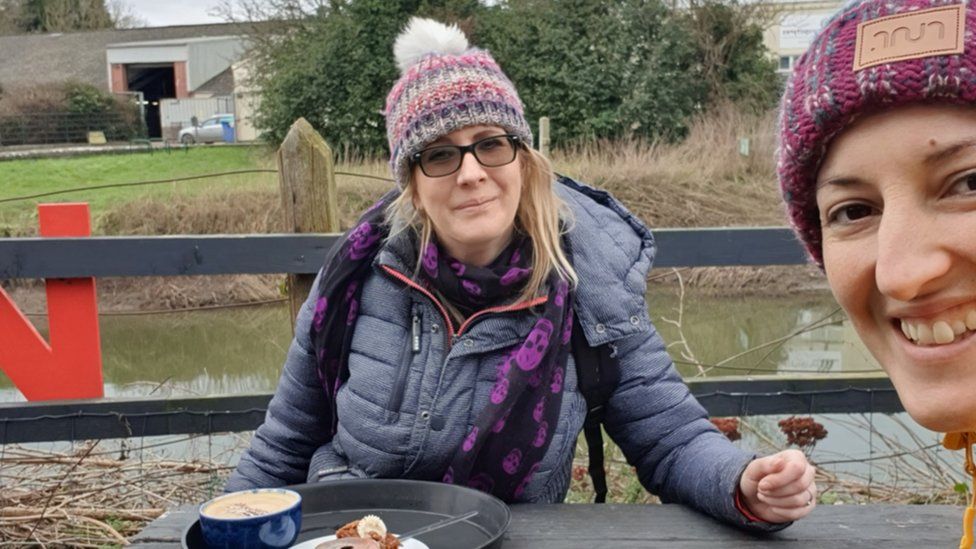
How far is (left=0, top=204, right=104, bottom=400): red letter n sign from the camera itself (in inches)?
135

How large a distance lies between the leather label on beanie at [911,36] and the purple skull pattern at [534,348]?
110cm

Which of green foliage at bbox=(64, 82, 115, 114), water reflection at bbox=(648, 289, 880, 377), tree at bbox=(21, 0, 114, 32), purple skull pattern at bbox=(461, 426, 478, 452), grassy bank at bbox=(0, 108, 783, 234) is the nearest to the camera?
purple skull pattern at bbox=(461, 426, 478, 452)

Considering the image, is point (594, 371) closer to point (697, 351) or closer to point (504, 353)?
point (504, 353)

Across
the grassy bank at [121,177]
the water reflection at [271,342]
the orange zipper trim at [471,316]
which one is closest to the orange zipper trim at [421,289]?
the orange zipper trim at [471,316]

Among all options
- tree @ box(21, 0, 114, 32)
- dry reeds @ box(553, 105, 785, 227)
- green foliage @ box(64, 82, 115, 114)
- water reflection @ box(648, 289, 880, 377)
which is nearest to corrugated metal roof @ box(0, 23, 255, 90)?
tree @ box(21, 0, 114, 32)

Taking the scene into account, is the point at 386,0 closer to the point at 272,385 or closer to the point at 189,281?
the point at 189,281

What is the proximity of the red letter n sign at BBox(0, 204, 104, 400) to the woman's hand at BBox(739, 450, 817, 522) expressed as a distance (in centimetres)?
255

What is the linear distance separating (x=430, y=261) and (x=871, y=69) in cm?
128

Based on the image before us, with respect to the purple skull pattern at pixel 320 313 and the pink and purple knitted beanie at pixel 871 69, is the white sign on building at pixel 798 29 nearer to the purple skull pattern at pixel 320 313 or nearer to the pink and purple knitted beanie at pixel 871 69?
the pink and purple knitted beanie at pixel 871 69

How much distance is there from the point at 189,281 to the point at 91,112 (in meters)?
19.9

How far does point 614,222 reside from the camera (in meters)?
2.19

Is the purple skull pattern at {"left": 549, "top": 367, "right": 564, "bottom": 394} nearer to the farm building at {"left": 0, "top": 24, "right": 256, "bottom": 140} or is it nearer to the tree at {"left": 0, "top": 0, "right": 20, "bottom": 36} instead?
the farm building at {"left": 0, "top": 24, "right": 256, "bottom": 140}

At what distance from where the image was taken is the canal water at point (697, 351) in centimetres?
415

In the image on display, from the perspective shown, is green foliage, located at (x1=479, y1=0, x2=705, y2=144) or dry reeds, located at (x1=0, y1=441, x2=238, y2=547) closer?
dry reeds, located at (x1=0, y1=441, x2=238, y2=547)
